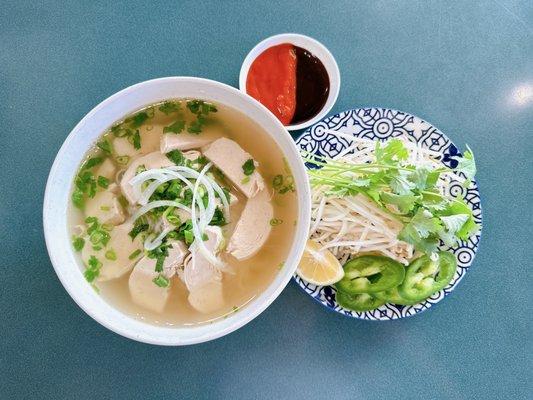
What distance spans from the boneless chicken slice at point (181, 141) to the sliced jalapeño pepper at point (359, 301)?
63cm

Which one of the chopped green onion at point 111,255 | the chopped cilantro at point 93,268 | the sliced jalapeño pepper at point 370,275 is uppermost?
the sliced jalapeño pepper at point 370,275

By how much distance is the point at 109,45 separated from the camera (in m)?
1.84

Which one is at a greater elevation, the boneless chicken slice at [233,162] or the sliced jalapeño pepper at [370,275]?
the boneless chicken slice at [233,162]

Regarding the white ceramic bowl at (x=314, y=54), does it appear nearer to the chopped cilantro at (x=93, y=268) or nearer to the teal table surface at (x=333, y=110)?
the teal table surface at (x=333, y=110)

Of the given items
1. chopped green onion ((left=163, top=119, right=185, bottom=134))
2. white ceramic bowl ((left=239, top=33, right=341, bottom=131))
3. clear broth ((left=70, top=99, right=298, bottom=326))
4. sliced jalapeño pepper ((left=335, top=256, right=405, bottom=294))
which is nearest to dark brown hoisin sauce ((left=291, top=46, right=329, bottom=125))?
white ceramic bowl ((left=239, top=33, right=341, bottom=131))

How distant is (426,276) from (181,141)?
86 centimetres

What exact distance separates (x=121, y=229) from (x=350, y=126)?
824 millimetres

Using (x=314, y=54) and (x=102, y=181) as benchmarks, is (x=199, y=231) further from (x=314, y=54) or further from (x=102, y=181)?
(x=314, y=54)

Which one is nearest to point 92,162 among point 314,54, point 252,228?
point 252,228

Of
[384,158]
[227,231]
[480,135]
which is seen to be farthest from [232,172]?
[480,135]

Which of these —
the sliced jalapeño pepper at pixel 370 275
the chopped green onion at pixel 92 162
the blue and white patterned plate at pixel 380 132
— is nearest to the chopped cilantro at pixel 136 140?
the chopped green onion at pixel 92 162

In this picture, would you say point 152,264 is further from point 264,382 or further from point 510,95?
point 510,95

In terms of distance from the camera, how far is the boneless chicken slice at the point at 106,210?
145cm

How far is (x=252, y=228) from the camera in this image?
148 cm
